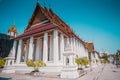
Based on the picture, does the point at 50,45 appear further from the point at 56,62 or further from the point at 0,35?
the point at 0,35

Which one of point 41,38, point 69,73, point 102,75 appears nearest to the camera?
point 69,73

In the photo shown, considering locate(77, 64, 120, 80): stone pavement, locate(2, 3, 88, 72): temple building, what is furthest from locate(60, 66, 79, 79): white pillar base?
locate(2, 3, 88, 72): temple building

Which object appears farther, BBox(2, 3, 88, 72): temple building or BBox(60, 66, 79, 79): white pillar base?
BBox(2, 3, 88, 72): temple building

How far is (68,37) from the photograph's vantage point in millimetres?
18125

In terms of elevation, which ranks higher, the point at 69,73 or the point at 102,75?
the point at 69,73

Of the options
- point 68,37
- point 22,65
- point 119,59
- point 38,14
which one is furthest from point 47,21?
point 119,59

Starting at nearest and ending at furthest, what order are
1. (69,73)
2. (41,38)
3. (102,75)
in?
(69,73)
(102,75)
(41,38)

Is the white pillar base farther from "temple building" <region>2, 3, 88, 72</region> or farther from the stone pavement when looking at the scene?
"temple building" <region>2, 3, 88, 72</region>

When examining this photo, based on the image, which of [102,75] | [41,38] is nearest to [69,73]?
[102,75]

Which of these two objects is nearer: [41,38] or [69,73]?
[69,73]

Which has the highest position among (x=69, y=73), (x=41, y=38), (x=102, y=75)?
(x=41, y=38)

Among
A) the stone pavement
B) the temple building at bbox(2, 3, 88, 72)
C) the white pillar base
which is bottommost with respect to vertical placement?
the stone pavement

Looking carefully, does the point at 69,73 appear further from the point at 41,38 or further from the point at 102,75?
the point at 41,38

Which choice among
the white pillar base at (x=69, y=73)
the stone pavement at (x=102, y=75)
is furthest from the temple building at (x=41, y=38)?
the white pillar base at (x=69, y=73)
